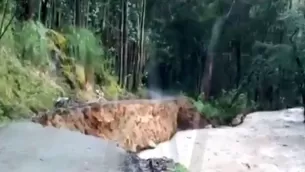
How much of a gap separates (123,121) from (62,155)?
10.9 ft

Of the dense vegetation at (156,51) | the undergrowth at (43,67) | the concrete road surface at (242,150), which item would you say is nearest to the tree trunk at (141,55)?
the dense vegetation at (156,51)

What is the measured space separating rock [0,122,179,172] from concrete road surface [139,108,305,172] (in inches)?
31.0

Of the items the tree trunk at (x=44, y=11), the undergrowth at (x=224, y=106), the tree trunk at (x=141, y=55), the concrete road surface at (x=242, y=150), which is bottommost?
the undergrowth at (x=224, y=106)

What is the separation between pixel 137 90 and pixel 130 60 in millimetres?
1034

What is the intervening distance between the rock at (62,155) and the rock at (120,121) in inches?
42.0

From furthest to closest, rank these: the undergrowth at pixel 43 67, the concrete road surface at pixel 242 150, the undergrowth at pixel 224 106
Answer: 1. the undergrowth at pixel 224 106
2. the undergrowth at pixel 43 67
3. the concrete road surface at pixel 242 150

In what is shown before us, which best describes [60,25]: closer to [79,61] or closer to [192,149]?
[79,61]

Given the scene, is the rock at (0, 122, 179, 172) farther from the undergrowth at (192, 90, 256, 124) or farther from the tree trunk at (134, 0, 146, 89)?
the tree trunk at (134, 0, 146, 89)

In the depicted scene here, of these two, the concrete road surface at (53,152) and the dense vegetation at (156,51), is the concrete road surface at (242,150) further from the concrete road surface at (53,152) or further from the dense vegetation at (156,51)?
the dense vegetation at (156,51)

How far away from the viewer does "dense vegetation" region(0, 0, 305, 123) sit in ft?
26.6

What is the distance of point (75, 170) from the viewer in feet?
12.2

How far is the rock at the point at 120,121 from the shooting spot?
250 inches

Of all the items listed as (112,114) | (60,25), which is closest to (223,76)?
(60,25)

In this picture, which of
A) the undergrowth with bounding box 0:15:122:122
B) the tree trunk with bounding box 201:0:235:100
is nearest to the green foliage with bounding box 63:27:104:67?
the undergrowth with bounding box 0:15:122:122
